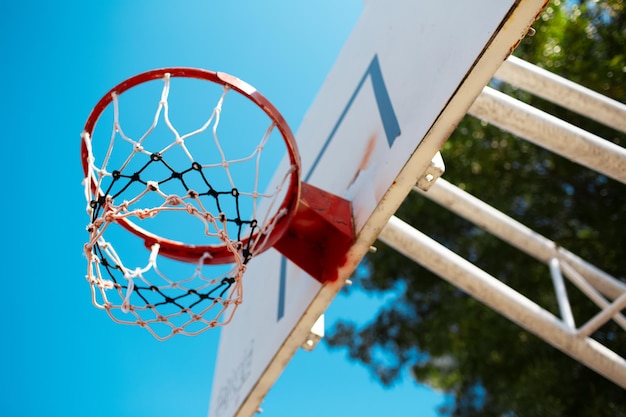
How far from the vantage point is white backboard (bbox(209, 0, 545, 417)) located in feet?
8.71

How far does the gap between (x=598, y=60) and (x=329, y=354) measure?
3986 mm

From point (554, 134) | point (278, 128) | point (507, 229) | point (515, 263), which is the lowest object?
point (515, 263)

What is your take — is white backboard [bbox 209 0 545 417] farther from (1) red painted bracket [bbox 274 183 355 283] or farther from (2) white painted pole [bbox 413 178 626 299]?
(2) white painted pole [bbox 413 178 626 299]

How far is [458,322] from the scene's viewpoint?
7.42 metres

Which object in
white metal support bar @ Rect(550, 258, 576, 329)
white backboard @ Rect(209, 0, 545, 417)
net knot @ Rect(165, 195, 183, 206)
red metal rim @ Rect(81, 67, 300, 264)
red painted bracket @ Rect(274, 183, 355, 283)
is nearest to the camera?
white backboard @ Rect(209, 0, 545, 417)

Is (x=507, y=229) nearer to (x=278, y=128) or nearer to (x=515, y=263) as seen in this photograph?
(x=278, y=128)

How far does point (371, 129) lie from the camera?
3359 mm

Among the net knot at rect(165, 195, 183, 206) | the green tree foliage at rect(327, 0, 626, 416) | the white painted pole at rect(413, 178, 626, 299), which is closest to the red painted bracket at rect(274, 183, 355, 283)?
the net knot at rect(165, 195, 183, 206)

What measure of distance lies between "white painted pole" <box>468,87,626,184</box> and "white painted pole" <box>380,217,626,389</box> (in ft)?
1.97

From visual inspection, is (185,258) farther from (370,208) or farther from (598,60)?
(598,60)

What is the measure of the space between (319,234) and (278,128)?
445mm

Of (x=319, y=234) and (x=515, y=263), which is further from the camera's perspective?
(x=515, y=263)

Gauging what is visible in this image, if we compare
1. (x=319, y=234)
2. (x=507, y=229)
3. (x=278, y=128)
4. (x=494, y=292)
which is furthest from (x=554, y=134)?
(x=278, y=128)

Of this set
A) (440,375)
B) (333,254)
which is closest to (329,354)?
(440,375)
